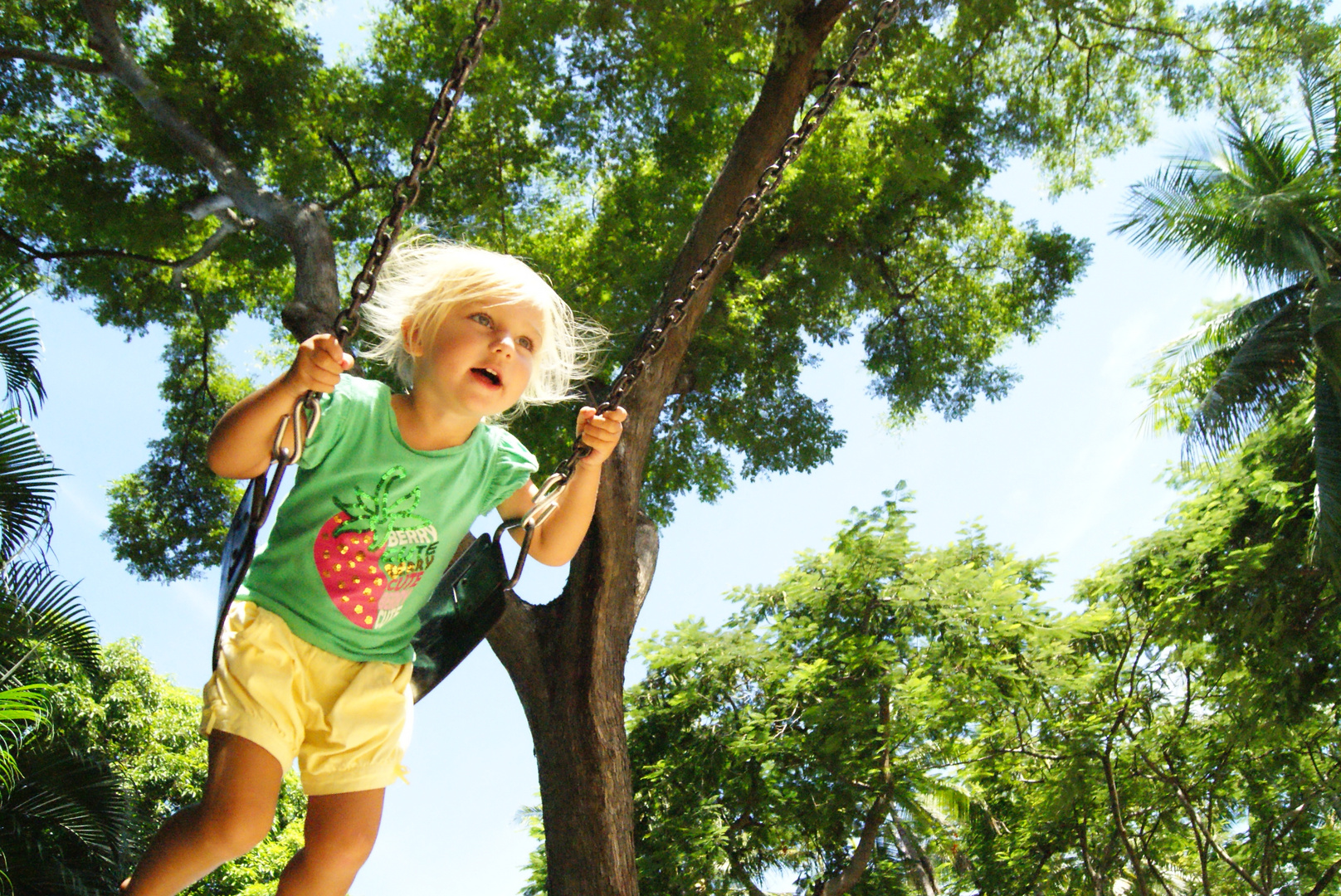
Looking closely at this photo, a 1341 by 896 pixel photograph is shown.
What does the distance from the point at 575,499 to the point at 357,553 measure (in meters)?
0.47

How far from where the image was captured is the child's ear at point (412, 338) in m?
1.92

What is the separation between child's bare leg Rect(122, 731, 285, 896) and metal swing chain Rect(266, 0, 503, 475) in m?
0.45

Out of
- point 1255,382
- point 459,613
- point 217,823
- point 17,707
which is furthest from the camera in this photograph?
point 1255,382

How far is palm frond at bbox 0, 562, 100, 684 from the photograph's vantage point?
194 inches

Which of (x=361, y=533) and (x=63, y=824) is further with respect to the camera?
(x=63, y=824)

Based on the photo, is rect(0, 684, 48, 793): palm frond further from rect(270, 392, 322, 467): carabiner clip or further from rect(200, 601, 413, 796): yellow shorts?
rect(270, 392, 322, 467): carabiner clip

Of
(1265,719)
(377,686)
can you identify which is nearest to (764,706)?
(1265,719)

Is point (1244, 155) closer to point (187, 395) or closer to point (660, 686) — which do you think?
point (660, 686)

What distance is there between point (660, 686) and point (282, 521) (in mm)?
5111

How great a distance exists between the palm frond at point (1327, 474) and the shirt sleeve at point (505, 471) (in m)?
6.14

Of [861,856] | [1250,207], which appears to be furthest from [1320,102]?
[861,856]

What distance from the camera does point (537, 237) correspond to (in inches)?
307

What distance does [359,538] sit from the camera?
1.74 metres

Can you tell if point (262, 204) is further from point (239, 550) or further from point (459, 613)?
point (239, 550)
